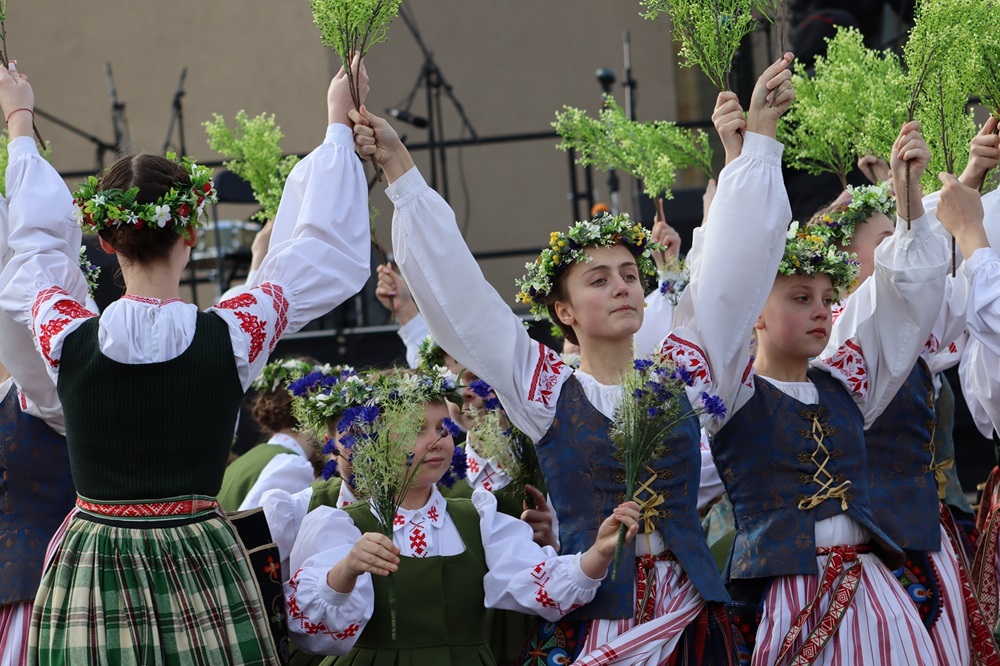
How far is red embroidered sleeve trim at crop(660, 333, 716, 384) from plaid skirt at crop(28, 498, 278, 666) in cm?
96

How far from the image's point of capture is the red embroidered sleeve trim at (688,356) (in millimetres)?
2500

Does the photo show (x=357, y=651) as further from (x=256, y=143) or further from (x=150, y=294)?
(x=256, y=143)

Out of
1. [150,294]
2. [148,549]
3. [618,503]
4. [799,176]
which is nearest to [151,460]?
[148,549]

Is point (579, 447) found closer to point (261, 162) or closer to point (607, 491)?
point (607, 491)

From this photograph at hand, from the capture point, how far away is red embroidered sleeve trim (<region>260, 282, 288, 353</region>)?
7.29 ft

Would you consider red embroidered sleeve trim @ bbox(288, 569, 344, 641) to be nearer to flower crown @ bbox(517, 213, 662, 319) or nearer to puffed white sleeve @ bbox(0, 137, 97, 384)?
puffed white sleeve @ bbox(0, 137, 97, 384)

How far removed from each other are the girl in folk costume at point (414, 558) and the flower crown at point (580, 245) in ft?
0.95

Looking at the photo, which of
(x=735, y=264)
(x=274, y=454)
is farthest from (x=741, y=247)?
(x=274, y=454)

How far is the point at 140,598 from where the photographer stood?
210 centimetres

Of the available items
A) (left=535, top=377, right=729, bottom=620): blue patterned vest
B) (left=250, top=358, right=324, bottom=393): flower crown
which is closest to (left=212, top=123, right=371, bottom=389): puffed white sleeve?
(left=535, top=377, right=729, bottom=620): blue patterned vest

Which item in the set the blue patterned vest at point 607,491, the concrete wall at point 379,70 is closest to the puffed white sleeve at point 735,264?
the blue patterned vest at point 607,491

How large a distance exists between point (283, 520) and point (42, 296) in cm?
83

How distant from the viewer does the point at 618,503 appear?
2.45 m

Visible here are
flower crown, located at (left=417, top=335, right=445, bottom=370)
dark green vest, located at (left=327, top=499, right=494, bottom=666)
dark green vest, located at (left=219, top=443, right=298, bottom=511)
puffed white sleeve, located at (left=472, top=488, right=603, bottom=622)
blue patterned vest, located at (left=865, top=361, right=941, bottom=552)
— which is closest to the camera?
puffed white sleeve, located at (left=472, top=488, right=603, bottom=622)
